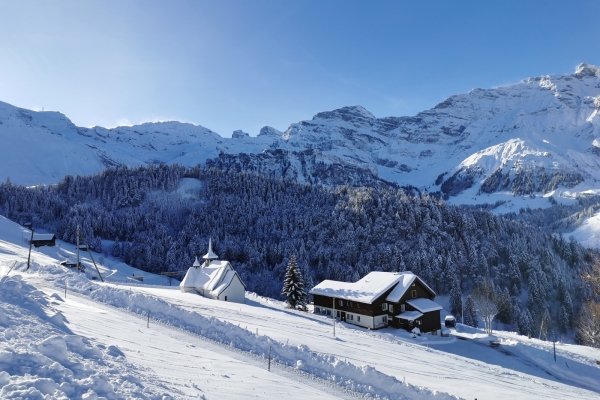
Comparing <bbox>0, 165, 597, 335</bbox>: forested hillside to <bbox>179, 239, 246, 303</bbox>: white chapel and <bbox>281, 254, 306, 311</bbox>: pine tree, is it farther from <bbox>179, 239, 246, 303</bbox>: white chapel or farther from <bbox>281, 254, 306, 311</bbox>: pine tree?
<bbox>179, 239, 246, 303</bbox>: white chapel

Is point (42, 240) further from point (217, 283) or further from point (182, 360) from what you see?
point (182, 360)

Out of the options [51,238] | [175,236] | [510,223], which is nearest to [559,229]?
[510,223]

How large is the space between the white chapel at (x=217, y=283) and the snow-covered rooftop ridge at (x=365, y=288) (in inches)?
439

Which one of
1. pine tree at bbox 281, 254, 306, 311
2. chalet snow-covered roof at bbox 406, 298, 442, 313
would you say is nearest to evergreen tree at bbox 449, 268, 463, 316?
chalet snow-covered roof at bbox 406, 298, 442, 313

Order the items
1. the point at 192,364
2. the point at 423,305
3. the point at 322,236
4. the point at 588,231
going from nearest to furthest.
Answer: the point at 192,364 → the point at 423,305 → the point at 322,236 → the point at 588,231

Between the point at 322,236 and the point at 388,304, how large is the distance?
6048cm

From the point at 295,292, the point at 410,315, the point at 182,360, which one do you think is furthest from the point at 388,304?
the point at 182,360

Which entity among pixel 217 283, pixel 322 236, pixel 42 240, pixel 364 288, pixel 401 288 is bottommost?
pixel 217 283

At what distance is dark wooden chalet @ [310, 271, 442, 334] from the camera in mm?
46025

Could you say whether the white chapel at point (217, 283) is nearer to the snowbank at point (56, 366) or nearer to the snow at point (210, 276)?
the snow at point (210, 276)

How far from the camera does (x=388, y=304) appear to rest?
158ft

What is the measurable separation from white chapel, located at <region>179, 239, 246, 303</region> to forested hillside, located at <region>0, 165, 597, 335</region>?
99.1 ft

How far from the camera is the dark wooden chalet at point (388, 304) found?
46.0 m

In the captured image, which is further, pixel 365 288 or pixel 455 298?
pixel 455 298
